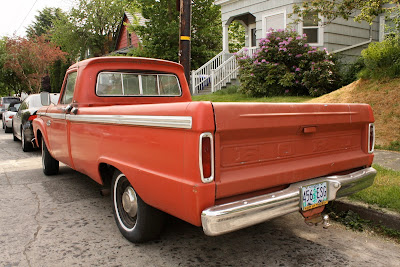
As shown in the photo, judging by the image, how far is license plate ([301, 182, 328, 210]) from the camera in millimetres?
2949

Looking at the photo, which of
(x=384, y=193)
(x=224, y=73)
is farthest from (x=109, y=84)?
(x=224, y=73)

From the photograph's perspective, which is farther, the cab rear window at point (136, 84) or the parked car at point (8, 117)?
the parked car at point (8, 117)

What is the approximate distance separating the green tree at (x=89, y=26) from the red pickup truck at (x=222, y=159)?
33852 mm

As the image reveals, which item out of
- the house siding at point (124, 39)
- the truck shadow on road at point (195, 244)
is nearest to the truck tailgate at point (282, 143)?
the truck shadow on road at point (195, 244)

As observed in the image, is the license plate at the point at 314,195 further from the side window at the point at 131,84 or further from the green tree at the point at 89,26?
the green tree at the point at 89,26

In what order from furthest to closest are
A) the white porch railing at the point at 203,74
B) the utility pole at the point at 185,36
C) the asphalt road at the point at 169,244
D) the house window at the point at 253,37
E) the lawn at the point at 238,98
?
the house window at the point at 253,37, the white porch railing at the point at 203,74, the lawn at the point at 238,98, the utility pole at the point at 185,36, the asphalt road at the point at 169,244

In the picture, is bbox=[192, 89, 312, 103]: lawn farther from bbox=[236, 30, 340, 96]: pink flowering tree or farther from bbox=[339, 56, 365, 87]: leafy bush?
bbox=[339, 56, 365, 87]: leafy bush

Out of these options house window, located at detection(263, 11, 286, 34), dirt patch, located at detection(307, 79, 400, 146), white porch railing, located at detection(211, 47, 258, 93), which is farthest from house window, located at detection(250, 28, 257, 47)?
dirt patch, located at detection(307, 79, 400, 146)

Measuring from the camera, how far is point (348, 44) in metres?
15.0

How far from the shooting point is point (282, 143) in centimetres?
302

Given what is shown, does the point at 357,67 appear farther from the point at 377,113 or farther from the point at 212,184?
the point at 212,184

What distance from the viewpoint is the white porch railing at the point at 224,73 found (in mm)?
16250

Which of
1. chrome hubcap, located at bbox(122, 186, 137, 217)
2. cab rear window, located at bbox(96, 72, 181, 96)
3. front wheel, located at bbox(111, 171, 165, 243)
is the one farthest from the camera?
cab rear window, located at bbox(96, 72, 181, 96)

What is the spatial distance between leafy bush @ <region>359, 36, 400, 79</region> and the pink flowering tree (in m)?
2.09
